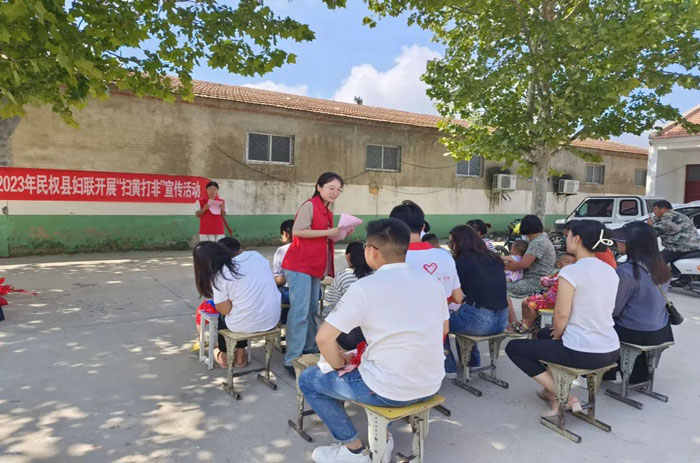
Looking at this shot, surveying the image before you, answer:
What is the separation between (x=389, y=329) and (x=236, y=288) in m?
1.72

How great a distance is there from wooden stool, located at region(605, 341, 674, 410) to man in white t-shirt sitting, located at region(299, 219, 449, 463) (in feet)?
6.21

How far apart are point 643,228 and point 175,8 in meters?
5.43

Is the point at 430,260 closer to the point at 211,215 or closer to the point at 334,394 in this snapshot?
the point at 334,394

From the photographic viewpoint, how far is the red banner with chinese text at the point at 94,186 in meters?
9.42

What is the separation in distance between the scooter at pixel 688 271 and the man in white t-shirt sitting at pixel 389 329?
6.70 m

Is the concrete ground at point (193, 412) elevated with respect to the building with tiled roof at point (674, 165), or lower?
lower

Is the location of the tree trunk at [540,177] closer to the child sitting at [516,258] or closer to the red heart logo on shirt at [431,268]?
the child sitting at [516,258]

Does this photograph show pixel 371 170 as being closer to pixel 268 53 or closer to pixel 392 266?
pixel 268 53

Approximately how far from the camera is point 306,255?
12.1 ft

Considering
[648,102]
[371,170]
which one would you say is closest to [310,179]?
[371,170]

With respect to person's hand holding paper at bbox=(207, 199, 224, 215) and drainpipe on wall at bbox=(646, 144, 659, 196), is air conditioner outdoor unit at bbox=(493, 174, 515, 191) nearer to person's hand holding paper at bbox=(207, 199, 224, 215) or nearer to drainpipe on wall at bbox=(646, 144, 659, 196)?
drainpipe on wall at bbox=(646, 144, 659, 196)

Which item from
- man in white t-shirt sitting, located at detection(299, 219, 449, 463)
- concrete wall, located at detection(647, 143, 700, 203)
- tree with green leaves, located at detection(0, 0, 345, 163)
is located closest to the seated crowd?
man in white t-shirt sitting, located at detection(299, 219, 449, 463)

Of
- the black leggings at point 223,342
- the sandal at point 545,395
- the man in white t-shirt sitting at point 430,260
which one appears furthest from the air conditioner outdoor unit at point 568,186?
the black leggings at point 223,342

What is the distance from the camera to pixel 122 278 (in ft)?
24.9
